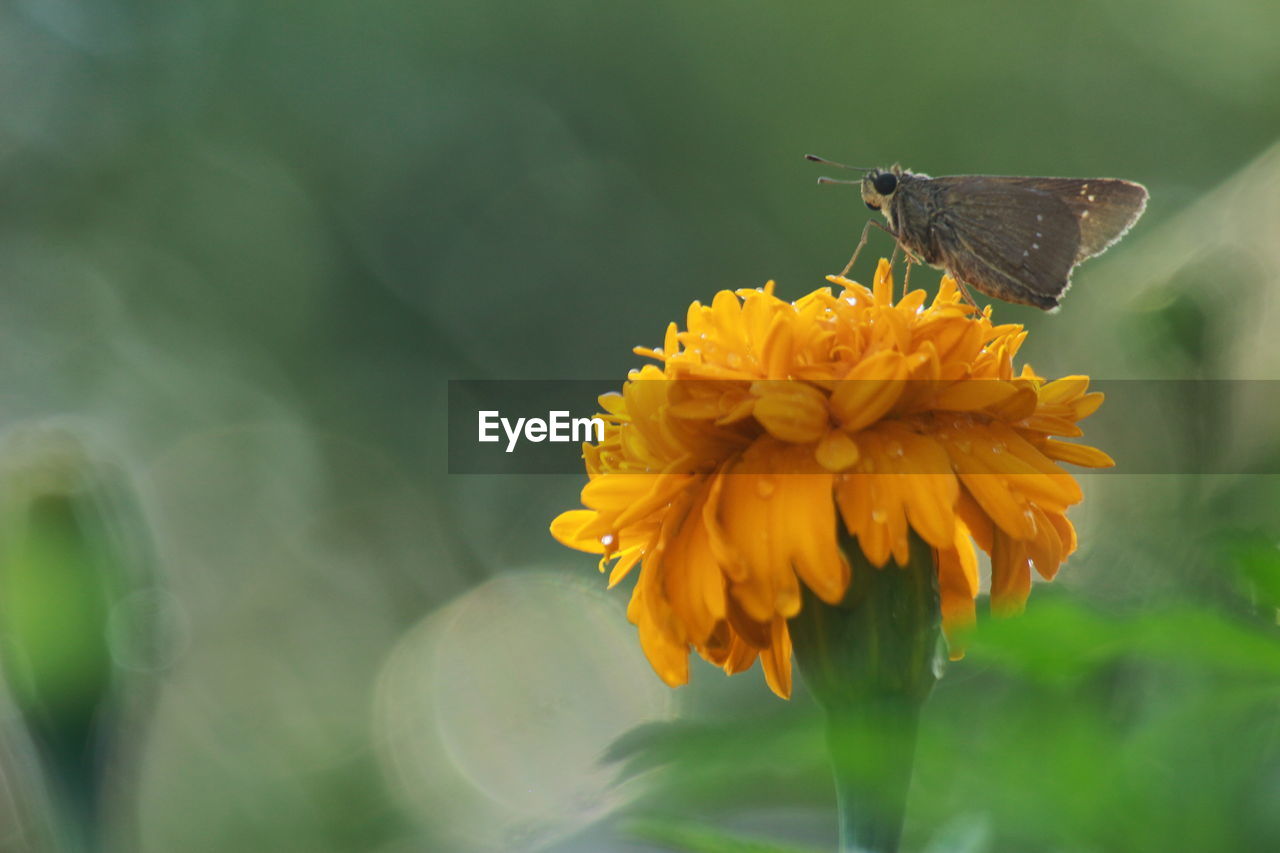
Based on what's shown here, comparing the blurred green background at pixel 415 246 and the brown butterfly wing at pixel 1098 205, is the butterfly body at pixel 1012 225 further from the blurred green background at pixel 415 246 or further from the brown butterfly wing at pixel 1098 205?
the blurred green background at pixel 415 246

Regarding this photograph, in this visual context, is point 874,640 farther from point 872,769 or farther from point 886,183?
point 886,183

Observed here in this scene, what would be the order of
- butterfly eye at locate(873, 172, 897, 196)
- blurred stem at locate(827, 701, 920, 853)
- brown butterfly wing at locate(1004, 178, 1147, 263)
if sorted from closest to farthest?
blurred stem at locate(827, 701, 920, 853) < brown butterfly wing at locate(1004, 178, 1147, 263) < butterfly eye at locate(873, 172, 897, 196)

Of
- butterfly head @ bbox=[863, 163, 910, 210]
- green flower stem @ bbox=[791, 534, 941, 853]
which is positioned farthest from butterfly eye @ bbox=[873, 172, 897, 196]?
green flower stem @ bbox=[791, 534, 941, 853]

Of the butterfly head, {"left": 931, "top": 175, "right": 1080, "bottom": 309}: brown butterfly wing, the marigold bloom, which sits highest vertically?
the butterfly head

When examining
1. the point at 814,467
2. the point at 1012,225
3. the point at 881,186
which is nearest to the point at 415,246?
the point at 881,186

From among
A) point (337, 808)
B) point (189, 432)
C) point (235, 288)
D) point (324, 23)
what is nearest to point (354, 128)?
point (324, 23)

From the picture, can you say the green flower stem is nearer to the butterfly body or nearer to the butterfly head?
the butterfly body

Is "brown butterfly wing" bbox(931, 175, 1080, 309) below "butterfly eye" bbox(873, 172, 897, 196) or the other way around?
below

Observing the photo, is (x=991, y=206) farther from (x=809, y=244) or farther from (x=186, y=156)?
(x=186, y=156)
